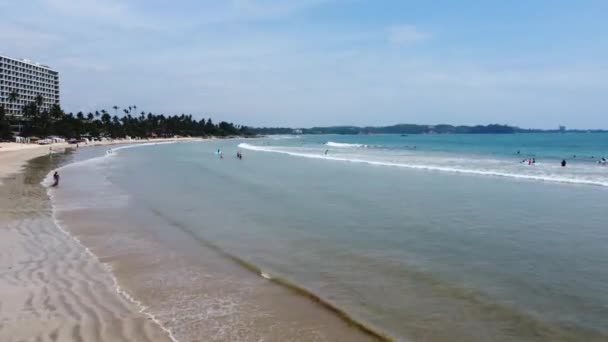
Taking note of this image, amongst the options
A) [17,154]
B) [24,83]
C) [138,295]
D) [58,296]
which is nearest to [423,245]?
[138,295]

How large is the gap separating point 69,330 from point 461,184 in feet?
76.0

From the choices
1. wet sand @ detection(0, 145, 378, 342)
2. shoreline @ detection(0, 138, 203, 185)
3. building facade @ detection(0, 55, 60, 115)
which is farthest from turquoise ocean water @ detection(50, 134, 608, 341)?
building facade @ detection(0, 55, 60, 115)

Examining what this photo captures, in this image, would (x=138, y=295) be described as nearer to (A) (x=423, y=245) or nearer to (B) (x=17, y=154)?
(A) (x=423, y=245)

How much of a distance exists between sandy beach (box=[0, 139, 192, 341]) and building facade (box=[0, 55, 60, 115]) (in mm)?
137320

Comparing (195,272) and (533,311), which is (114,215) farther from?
(533,311)

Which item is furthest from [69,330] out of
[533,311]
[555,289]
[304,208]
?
[304,208]

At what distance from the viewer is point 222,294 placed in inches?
325

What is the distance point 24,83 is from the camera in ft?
501

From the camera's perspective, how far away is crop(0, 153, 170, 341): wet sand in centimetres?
647

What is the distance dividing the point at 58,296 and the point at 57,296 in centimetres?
2

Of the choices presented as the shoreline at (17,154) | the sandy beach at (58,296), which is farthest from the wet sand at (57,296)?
the shoreline at (17,154)

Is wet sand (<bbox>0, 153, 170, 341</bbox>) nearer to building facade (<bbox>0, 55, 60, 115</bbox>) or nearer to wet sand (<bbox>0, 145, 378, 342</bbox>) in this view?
wet sand (<bbox>0, 145, 378, 342</bbox>)

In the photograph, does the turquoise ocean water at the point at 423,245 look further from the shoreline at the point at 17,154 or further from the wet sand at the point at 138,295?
the shoreline at the point at 17,154

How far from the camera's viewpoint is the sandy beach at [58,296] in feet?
21.2
